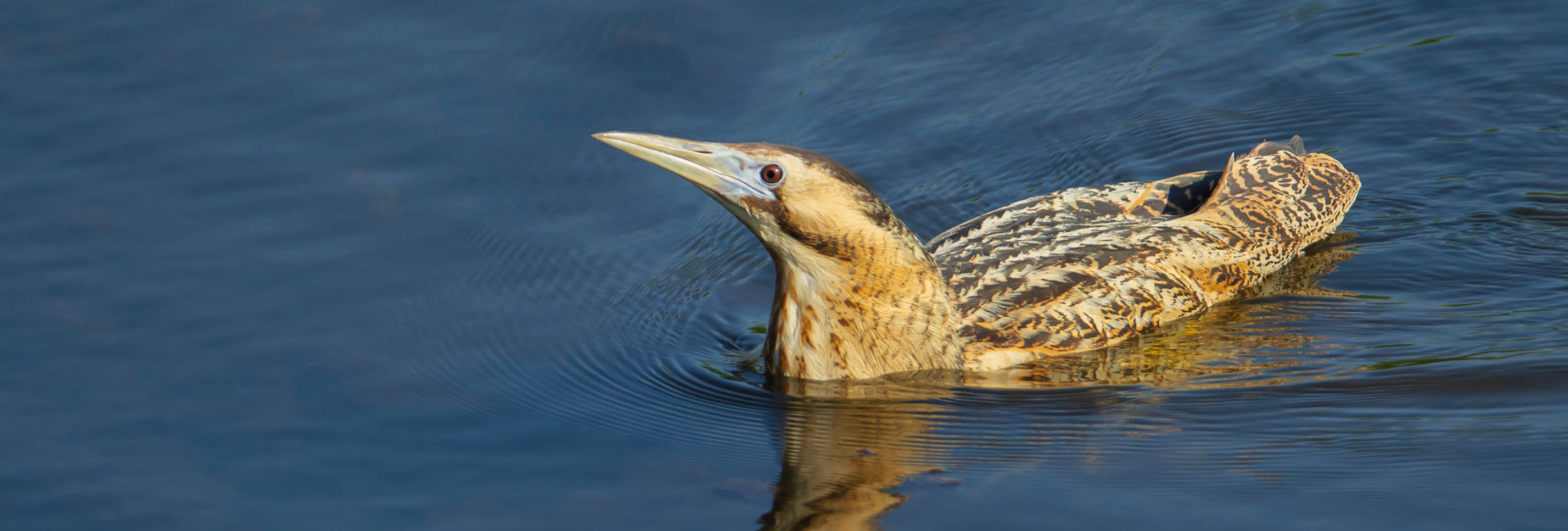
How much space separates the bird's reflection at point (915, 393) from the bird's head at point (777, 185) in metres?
0.79

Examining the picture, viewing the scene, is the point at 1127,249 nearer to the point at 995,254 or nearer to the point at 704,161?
the point at 995,254

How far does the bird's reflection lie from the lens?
5.86m

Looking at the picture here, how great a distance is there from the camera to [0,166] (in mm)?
8641

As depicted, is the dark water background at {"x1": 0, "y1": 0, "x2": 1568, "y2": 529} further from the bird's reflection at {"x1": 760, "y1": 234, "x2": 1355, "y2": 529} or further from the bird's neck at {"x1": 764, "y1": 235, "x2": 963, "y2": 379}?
the bird's neck at {"x1": 764, "y1": 235, "x2": 963, "y2": 379}

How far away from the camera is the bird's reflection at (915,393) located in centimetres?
586

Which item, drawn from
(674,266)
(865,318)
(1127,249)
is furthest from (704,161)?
(1127,249)

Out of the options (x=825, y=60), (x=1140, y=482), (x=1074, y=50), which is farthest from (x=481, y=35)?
(x=1140, y=482)

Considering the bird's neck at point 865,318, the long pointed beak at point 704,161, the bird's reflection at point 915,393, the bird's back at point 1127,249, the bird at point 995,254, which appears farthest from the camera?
the bird's back at point 1127,249

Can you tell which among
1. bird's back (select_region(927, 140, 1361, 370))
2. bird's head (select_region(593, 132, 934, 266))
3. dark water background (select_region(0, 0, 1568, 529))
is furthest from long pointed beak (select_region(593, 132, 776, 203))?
bird's back (select_region(927, 140, 1361, 370))

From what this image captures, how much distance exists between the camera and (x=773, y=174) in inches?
251

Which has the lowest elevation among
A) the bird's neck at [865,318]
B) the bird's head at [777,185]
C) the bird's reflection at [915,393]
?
the bird's reflection at [915,393]

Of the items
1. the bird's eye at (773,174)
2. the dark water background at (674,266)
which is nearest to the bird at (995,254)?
the bird's eye at (773,174)

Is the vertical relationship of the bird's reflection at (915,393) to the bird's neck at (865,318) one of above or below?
below

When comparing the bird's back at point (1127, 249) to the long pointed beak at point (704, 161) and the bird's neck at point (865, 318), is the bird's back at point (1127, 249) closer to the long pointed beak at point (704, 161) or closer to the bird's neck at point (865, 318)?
the bird's neck at point (865, 318)
